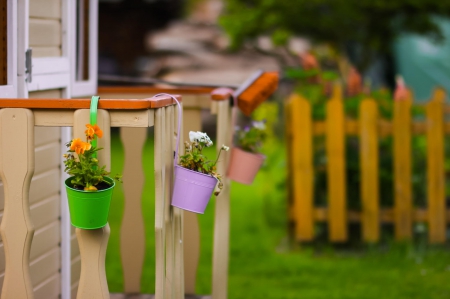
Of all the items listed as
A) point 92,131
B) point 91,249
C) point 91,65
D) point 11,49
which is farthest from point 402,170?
point 92,131

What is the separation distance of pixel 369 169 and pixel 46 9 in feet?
11.0

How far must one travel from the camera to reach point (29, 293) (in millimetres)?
2580

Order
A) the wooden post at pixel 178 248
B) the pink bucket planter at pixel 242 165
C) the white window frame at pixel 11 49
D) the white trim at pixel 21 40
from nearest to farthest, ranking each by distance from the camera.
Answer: the wooden post at pixel 178 248, the white window frame at pixel 11 49, the white trim at pixel 21 40, the pink bucket planter at pixel 242 165

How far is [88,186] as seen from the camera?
2354 millimetres

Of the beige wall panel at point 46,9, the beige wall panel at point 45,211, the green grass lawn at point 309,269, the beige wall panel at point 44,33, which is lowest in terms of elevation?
the green grass lawn at point 309,269

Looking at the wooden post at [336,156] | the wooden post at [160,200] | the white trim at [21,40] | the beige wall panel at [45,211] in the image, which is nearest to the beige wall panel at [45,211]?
the beige wall panel at [45,211]

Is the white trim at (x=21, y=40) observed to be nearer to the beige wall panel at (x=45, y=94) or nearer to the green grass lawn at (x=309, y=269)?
the beige wall panel at (x=45, y=94)

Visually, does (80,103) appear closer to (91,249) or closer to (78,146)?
(78,146)

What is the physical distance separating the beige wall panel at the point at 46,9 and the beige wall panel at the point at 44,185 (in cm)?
80

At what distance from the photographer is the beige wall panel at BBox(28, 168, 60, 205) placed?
11.6 ft

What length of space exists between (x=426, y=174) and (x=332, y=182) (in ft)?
2.98

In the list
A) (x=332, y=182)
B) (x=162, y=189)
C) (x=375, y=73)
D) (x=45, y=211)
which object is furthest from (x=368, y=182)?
(x=375, y=73)

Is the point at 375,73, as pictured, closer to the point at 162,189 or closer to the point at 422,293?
the point at 422,293

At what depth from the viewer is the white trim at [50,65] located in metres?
3.51
